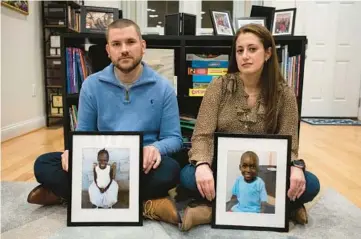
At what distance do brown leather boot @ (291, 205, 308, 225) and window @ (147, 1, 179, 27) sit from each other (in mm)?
3331

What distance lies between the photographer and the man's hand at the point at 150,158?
48.7 inches

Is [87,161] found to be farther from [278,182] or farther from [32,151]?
[32,151]

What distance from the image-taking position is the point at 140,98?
4.53ft

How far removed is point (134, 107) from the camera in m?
1.37

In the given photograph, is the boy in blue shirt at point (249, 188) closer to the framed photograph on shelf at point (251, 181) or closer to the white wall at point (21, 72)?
the framed photograph on shelf at point (251, 181)

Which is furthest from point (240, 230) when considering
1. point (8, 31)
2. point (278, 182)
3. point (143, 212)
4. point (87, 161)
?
point (8, 31)

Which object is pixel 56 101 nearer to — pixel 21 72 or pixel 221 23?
pixel 21 72

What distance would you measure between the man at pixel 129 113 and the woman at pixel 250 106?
0.40 ft

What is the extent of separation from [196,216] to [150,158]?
26 cm

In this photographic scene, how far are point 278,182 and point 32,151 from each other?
1.81 m

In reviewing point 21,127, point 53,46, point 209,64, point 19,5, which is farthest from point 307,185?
point 53,46

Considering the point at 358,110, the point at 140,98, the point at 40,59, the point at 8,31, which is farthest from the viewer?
the point at 358,110

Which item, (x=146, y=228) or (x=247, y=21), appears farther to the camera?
(x=247, y=21)

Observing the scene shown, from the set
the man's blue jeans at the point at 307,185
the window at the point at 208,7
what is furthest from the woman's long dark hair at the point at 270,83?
the window at the point at 208,7
